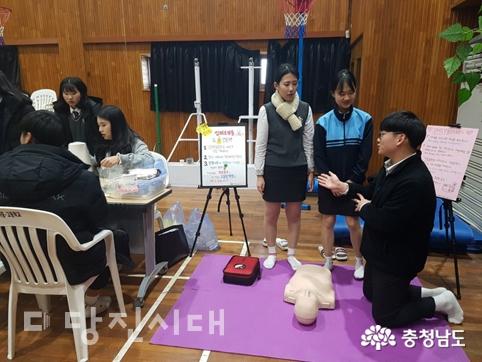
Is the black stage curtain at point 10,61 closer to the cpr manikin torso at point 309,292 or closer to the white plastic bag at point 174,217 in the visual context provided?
the white plastic bag at point 174,217

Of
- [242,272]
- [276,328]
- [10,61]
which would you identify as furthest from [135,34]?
[276,328]

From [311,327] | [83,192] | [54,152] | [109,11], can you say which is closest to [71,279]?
[83,192]

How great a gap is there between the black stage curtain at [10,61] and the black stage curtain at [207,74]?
2551 millimetres

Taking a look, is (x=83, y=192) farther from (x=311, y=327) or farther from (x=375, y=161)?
(x=375, y=161)

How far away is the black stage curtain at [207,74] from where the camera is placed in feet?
18.0

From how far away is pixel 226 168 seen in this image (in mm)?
2850

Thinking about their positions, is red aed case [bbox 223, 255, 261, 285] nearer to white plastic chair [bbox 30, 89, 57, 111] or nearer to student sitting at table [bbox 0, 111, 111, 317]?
student sitting at table [bbox 0, 111, 111, 317]

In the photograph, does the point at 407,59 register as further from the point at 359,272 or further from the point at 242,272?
the point at 242,272

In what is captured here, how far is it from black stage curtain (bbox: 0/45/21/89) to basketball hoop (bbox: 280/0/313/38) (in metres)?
4.69

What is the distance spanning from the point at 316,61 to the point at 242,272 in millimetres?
3917

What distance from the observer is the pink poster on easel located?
2312 mm

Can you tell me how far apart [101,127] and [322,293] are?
1.81 metres

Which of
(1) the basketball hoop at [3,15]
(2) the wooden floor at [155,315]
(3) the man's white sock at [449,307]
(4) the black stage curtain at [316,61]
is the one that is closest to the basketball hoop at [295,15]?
(4) the black stage curtain at [316,61]

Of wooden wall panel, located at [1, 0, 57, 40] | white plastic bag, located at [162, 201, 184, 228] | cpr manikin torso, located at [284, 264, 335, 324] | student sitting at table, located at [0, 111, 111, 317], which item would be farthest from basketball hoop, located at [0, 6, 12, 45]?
cpr manikin torso, located at [284, 264, 335, 324]
